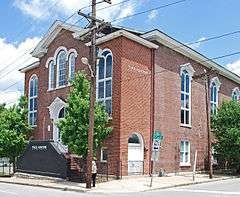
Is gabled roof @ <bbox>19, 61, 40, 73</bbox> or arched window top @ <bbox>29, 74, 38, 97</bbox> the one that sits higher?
gabled roof @ <bbox>19, 61, 40, 73</bbox>

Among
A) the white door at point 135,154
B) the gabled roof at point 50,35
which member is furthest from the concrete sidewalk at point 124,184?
the gabled roof at point 50,35

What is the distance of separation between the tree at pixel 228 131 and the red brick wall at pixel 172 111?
1.81m

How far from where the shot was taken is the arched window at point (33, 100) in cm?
4018

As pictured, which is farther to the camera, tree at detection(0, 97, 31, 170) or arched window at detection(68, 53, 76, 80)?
arched window at detection(68, 53, 76, 80)

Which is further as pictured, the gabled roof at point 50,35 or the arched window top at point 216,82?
the arched window top at point 216,82

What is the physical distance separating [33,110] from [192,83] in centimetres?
1450

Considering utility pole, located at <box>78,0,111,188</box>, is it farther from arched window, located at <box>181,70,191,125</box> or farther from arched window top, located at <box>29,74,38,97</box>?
arched window top, located at <box>29,74,38,97</box>

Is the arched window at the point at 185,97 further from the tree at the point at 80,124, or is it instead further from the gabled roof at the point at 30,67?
the gabled roof at the point at 30,67

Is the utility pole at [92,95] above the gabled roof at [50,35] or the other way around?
the other way around

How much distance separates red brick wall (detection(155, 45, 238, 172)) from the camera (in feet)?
104

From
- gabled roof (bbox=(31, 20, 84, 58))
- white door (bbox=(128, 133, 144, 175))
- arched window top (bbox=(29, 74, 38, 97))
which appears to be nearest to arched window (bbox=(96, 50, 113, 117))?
white door (bbox=(128, 133, 144, 175))

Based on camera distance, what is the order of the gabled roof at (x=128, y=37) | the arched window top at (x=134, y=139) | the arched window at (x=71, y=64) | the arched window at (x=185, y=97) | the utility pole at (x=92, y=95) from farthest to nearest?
the arched window at (x=185, y=97) → the arched window at (x=71, y=64) → the arched window top at (x=134, y=139) → the gabled roof at (x=128, y=37) → the utility pole at (x=92, y=95)

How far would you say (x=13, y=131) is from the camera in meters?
34.7

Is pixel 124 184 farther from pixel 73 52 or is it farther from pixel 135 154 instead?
pixel 73 52
